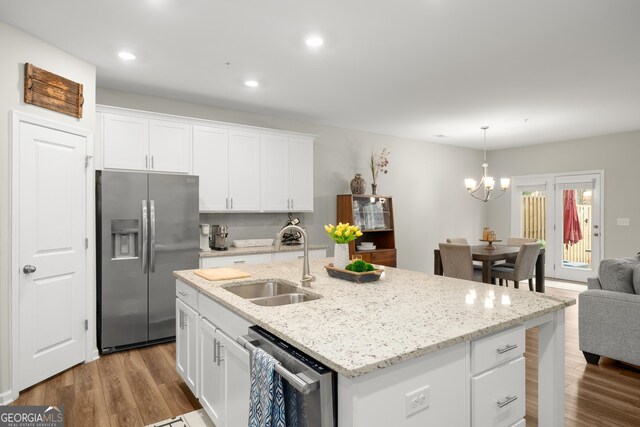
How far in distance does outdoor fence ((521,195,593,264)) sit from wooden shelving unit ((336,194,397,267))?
3.26 m

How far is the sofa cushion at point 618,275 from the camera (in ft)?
10.3

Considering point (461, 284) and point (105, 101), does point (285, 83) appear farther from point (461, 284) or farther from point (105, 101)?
point (461, 284)

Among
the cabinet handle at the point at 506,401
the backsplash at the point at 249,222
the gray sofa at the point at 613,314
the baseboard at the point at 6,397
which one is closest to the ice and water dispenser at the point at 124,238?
the backsplash at the point at 249,222

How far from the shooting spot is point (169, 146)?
402 cm

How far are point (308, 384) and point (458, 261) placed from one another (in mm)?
3947

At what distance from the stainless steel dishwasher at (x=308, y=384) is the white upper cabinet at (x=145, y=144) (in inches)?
121

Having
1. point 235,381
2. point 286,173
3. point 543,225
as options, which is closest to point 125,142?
point 286,173

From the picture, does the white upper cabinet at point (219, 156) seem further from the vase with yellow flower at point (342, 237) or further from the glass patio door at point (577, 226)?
the glass patio door at point (577, 226)

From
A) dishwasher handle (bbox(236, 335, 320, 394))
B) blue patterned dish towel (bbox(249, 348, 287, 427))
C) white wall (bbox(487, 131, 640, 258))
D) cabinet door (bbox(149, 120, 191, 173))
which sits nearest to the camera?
dishwasher handle (bbox(236, 335, 320, 394))

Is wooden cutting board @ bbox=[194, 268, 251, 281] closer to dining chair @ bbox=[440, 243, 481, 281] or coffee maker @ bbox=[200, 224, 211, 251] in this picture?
coffee maker @ bbox=[200, 224, 211, 251]

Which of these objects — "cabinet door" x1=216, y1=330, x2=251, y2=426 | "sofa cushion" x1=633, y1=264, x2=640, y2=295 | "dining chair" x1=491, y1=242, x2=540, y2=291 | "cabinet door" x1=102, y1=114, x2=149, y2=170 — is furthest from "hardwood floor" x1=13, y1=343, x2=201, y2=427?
"dining chair" x1=491, y1=242, x2=540, y2=291

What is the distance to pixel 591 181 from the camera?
21.5 feet

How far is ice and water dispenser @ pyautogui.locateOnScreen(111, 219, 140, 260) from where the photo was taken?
3.54 metres

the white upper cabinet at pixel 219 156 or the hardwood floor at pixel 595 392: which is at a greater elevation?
the white upper cabinet at pixel 219 156
